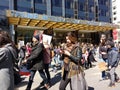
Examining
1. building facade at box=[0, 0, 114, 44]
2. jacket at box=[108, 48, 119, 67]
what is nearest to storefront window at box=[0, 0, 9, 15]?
building facade at box=[0, 0, 114, 44]

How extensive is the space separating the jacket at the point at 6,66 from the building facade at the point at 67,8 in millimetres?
31851

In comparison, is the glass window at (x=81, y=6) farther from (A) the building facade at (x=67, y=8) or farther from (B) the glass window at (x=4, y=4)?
(B) the glass window at (x=4, y=4)

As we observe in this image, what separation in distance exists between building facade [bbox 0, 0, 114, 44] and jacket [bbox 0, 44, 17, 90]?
31.9 metres

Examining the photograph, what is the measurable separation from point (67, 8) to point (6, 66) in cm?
4757

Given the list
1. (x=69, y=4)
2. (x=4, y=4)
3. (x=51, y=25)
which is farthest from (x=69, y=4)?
(x=51, y=25)

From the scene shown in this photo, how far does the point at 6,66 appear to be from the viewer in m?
4.09

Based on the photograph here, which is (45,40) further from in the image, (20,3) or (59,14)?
(59,14)

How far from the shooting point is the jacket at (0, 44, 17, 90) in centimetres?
400

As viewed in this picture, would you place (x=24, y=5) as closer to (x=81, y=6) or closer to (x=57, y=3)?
(x=57, y=3)

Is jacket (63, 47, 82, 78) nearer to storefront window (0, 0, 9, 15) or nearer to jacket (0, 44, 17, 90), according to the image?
jacket (0, 44, 17, 90)

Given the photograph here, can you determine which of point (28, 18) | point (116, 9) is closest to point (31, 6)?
point (28, 18)

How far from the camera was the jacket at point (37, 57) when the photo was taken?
818cm

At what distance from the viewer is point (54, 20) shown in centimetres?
3331

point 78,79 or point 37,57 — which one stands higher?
point 37,57
